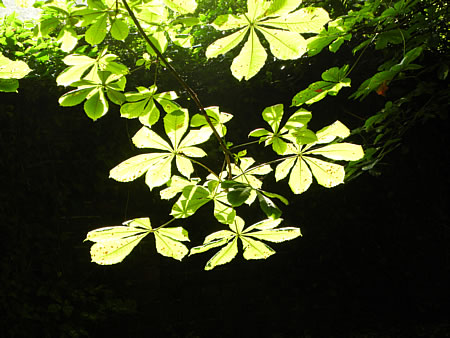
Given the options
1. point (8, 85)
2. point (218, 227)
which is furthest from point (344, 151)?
point (218, 227)

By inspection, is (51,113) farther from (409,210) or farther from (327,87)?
(409,210)

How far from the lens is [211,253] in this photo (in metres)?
2.92

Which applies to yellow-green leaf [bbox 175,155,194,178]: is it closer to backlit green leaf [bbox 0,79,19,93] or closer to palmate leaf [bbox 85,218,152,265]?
palmate leaf [bbox 85,218,152,265]

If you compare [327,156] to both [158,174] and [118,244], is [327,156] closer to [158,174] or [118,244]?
[158,174]

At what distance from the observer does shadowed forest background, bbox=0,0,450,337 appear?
2.62 metres

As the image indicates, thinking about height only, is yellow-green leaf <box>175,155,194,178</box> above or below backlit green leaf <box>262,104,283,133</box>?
below

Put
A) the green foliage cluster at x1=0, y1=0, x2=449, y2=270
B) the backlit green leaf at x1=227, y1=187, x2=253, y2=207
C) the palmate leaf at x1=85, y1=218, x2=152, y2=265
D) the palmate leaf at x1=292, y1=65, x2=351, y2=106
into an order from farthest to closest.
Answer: the palmate leaf at x1=292, y1=65, x2=351, y2=106
the palmate leaf at x1=85, y1=218, x2=152, y2=265
the green foliage cluster at x1=0, y1=0, x2=449, y2=270
the backlit green leaf at x1=227, y1=187, x2=253, y2=207

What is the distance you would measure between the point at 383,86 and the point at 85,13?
1.04 metres

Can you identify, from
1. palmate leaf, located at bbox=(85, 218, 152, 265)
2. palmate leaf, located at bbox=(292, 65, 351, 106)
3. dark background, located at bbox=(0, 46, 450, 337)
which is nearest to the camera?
palmate leaf, located at bbox=(85, 218, 152, 265)

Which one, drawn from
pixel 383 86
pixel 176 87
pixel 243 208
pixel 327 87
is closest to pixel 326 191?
pixel 243 208

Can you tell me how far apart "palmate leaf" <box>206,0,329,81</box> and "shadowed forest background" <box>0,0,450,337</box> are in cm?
185

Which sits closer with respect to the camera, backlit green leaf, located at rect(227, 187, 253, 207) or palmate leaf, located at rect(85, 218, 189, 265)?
backlit green leaf, located at rect(227, 187, 253, 207)

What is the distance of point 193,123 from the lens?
2.48 feet

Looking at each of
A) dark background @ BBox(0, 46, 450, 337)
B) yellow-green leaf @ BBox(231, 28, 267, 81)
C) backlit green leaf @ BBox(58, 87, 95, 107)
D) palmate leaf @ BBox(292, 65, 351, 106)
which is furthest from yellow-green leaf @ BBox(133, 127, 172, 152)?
dark background @ BBox(0, 46, 450, 337)
